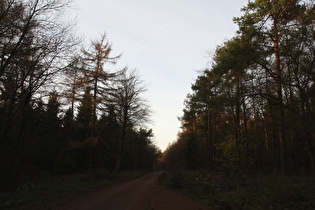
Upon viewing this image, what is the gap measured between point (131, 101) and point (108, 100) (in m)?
5.74

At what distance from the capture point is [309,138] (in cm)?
1250

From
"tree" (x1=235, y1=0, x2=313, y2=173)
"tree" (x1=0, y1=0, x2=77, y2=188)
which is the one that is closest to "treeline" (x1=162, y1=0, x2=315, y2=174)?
"tree" (x1=235, y1=0, x2=313, y2=173)

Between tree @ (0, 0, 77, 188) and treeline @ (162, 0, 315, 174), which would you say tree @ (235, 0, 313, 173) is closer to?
treeline @ (162, 0, 315, 174)

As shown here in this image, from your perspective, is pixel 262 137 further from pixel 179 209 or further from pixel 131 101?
pixel 179 209

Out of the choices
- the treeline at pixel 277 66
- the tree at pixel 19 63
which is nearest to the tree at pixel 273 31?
the treeline at pixel 277 66

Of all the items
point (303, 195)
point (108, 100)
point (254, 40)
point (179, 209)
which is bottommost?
point (179, 209)

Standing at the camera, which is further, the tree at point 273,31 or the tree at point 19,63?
the tree at point 273,31

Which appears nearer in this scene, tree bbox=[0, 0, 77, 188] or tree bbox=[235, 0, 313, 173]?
tree bbox=[0, 0, 77, 188]

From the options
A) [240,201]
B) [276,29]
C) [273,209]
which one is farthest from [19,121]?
[276,29]

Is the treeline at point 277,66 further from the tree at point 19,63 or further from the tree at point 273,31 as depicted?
the tree at point 19,63

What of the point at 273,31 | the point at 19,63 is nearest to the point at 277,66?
the point at 273,31

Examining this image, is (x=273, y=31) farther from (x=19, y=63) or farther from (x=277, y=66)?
(x=19, y=63)

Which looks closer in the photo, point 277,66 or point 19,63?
point 19,63

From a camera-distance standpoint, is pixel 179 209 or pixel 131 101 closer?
pixel 179 209
